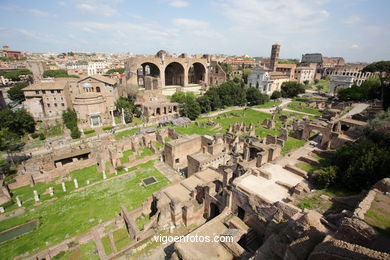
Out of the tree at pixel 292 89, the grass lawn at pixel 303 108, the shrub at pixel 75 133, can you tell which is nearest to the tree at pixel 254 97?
the grass lawn at pixel 303 108

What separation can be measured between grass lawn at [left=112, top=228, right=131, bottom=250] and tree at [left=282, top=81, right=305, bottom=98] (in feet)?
198

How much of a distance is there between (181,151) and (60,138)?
22.0 meters

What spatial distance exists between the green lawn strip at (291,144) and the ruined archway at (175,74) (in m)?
43.1

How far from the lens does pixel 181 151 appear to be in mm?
24547

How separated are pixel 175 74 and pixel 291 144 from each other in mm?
48730

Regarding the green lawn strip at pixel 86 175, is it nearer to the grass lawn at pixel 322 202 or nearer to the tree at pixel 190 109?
the grass lawn at pixel 322 202

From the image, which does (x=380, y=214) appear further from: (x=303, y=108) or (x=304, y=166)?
(x=303, y=108)

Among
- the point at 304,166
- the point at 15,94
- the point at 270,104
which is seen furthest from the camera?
the point at 270,104

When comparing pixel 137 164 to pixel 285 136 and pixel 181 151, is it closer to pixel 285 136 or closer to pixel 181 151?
pixel 181 151

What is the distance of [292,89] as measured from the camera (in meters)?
59.9

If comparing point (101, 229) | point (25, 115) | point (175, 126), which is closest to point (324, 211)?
point (101, 229)

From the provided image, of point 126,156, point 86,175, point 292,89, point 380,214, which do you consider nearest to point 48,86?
point 126,156

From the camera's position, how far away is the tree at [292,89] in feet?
196

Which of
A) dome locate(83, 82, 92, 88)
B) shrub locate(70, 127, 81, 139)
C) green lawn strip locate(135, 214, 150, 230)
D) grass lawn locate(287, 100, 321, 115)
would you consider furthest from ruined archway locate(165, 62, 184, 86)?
green lawn strip locate(135, 214, 150, 230)
